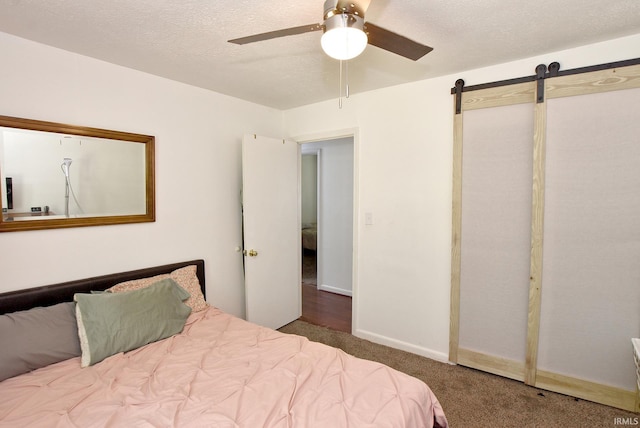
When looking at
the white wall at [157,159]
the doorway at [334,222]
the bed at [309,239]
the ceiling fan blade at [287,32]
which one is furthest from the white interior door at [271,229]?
the bed at [309,239]

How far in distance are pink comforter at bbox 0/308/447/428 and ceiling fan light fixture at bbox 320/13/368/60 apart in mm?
1534

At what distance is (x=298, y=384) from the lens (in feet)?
4.96

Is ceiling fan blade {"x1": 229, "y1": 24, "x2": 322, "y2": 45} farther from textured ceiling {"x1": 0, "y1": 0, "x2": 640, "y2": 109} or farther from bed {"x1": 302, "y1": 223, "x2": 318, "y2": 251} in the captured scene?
bed {"x1": 302, "y1": 223, "x2": 318, "y2": 251}

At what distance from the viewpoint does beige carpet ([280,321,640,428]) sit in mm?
1969

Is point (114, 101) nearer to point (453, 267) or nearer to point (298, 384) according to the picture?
point (298, 384)


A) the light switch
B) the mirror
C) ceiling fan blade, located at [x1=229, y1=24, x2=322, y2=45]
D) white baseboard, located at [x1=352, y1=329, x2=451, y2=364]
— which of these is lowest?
white baseboard, located at [x1=352, y1=329, x2=451, y2=364]

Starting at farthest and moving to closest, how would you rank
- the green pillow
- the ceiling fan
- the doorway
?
the doorway → the green pillow → the ceiling fan

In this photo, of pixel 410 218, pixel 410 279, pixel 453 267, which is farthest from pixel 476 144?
pixel 410 279

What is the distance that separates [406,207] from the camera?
112 inches

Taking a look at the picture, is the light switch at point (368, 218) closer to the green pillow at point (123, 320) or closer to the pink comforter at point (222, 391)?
the pink comforter at point (222, 391)

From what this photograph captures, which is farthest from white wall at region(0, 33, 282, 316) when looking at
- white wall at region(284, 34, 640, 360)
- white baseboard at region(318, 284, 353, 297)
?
white baseboard at region(318, 284, 353, 297)

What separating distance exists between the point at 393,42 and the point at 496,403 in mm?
2373

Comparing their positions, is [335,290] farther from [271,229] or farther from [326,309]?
[271,229]

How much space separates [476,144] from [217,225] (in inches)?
94.4
